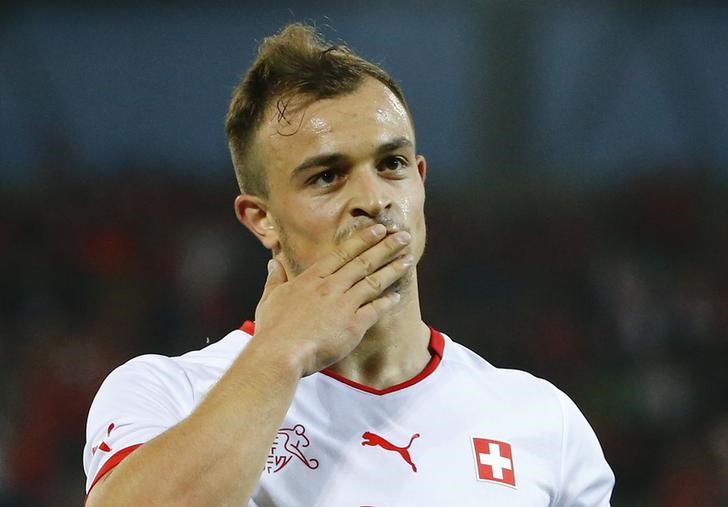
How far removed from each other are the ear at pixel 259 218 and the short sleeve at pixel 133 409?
380 millimetres

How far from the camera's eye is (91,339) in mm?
7117

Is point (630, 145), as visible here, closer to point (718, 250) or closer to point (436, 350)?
point (718, 250)

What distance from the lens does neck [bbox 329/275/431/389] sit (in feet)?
8.05

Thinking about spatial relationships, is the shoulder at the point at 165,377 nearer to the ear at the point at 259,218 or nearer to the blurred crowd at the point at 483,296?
the ear at the point at 259,218

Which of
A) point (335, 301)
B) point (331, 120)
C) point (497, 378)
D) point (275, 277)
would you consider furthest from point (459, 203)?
point (335, 301)

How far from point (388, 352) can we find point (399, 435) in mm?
230

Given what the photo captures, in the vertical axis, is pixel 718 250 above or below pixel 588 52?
below

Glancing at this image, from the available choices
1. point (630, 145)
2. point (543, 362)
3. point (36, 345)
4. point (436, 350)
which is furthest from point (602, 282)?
point (436, 350)

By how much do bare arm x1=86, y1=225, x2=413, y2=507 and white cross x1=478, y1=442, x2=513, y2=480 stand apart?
454 mm

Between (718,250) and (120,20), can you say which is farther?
(120,20)

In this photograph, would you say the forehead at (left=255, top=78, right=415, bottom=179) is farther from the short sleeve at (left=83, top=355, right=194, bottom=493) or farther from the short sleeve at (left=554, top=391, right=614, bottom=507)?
the short sleeve at (left=554, top=391, right=614, bottom=507)

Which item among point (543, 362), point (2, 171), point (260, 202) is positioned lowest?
point (543, 362)

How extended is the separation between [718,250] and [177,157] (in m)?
4.33

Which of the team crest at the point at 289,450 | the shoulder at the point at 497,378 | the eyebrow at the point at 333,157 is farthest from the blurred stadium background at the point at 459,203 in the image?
the eyebrow at the point at 333,157
